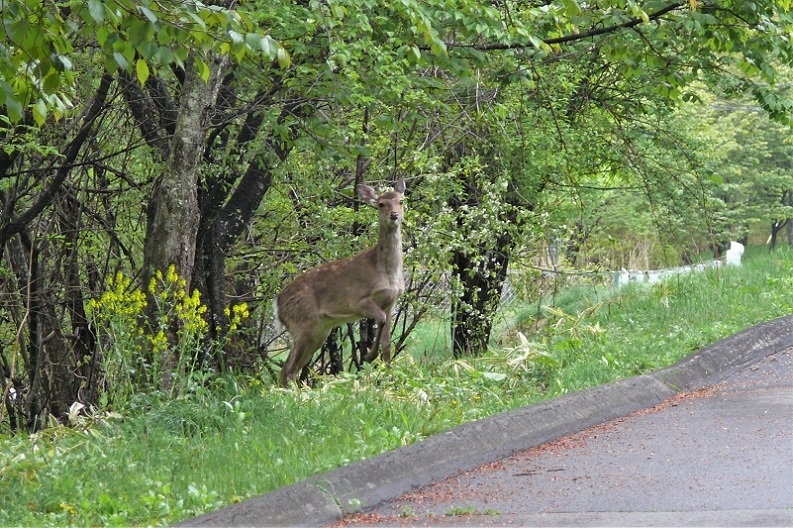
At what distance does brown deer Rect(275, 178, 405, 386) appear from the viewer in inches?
475

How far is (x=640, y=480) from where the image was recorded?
673 cm

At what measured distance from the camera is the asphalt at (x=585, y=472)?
235 inches

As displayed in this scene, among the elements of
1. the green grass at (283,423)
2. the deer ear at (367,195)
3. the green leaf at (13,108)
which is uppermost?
the green leaf at (13,108)

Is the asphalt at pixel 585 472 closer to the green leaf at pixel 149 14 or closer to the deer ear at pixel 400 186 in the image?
the green leaf at pixel 149 14

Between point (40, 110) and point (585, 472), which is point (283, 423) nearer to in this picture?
point (585, 472)

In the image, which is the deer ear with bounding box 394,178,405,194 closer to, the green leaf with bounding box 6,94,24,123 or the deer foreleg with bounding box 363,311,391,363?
the deer foreleg with bounding box 363,311,391,363

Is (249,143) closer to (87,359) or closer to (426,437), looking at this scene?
(87,359)

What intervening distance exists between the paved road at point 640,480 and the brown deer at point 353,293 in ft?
12.3

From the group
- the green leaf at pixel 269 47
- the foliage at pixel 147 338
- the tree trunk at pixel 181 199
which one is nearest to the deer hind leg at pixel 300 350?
the tree trunk at pixel 181 199

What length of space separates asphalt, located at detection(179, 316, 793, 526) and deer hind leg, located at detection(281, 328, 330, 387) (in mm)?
4066

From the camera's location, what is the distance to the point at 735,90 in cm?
1545

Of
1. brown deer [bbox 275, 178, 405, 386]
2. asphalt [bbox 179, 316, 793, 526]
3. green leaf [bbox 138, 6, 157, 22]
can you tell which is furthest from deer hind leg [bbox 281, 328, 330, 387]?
green leaf [bbox 138, 6, 157, 22]

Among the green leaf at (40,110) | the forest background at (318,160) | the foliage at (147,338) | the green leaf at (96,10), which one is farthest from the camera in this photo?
the forest background at (318,160)

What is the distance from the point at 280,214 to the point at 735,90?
6.18m
